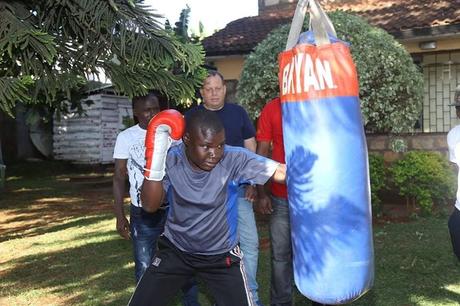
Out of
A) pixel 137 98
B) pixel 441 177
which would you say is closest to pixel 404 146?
pixel 441 177

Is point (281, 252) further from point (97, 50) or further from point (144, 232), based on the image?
point (97, 50)

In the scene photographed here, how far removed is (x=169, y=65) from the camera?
352 centimetres

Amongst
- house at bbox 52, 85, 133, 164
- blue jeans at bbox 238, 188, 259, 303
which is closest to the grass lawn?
blue jeans at bbox 238, 188, 259, 303

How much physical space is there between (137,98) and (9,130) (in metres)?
15.9

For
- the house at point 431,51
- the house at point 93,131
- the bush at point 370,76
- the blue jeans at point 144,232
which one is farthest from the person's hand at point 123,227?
the house at point 93,131

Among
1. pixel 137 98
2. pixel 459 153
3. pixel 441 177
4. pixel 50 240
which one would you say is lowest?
pixel 50 240

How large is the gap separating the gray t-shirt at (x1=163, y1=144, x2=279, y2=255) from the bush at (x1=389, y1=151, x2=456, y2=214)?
5472 mm

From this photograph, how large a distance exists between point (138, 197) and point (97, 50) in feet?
3.48

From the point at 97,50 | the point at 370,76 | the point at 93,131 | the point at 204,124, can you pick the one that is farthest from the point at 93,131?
the point at 204,124

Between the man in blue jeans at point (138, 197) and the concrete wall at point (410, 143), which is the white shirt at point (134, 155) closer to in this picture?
the man in blue jeans at point (138, 197)

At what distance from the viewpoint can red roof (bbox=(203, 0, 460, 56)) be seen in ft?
29.3

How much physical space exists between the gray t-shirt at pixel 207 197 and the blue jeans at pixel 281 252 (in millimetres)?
907

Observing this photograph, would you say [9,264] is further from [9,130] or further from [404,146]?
[9,130]

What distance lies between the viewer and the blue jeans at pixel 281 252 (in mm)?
3967
